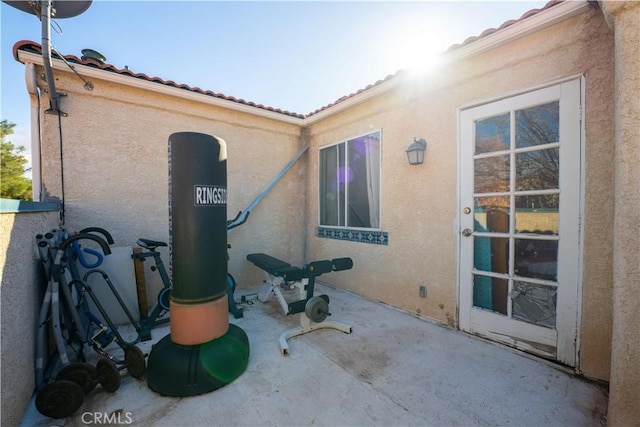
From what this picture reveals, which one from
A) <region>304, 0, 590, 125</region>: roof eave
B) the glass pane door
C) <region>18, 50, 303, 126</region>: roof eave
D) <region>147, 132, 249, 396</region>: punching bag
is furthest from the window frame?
<region>147, 132, 249, 396</region>: punching bag

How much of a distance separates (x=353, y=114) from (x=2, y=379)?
500 centimetres

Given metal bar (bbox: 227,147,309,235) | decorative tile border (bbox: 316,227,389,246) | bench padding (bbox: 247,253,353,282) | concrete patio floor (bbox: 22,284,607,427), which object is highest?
metal bar (bbox: 227,147,309,235)

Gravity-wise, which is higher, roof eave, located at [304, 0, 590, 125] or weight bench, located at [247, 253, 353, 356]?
roof eave, located at [304, 0, 590, 125]

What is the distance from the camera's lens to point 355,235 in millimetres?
4824

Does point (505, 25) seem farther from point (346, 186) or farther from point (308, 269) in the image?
point (308, 269)

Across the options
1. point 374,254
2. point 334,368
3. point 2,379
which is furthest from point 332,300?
point 2,379

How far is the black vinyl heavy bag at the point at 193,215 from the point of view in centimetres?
232

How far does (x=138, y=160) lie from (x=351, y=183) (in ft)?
11.8

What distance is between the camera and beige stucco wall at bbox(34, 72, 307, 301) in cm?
365

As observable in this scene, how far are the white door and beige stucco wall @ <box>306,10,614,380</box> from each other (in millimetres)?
108

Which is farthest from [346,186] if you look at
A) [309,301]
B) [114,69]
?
[114,69]

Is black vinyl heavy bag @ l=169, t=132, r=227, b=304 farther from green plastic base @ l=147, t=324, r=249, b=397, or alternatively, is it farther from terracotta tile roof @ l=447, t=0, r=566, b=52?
terracotta tile roof @ l=447, t=0, r=566, b=52

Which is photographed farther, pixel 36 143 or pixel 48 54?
pixel 36 143

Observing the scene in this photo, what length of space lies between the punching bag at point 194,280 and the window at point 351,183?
2.79m
